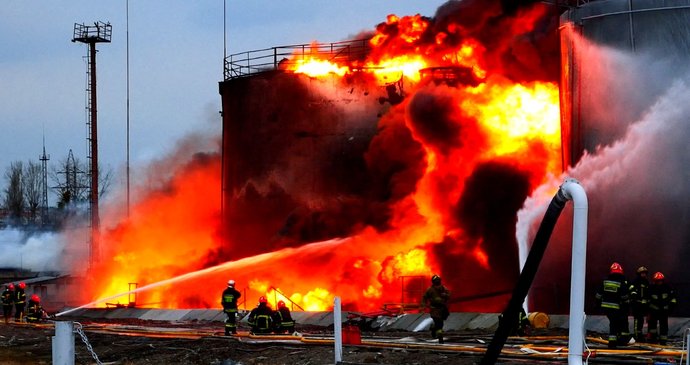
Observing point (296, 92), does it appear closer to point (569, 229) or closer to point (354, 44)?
point (354, 44)

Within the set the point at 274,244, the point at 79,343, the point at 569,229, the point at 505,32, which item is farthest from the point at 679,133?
the point at 274,244

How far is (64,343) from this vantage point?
13.4m

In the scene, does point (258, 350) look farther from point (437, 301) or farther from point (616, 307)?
point (616, 307)

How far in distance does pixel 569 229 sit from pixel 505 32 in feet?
28.9

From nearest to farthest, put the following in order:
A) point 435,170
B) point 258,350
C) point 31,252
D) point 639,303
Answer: point 639,303, point 258,350, point 435,170, point 31,252

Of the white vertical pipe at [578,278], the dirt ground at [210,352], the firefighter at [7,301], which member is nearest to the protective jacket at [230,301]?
the dirt ground at [210,352]

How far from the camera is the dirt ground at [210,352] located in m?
19.0

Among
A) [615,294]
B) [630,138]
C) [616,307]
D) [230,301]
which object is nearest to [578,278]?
[616,307]

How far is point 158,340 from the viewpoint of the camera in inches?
990

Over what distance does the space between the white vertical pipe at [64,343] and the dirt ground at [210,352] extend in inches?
198

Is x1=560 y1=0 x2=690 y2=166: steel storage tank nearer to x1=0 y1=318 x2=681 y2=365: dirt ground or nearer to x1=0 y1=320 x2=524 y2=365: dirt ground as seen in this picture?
x1=0 y1=318 x2=681 y2=365: dirt ground

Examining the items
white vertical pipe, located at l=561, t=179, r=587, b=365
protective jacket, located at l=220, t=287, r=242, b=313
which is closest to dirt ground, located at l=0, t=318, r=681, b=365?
protective jacket, located at l=220, t=287, r=242, b=313

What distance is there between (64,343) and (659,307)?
11731 mm

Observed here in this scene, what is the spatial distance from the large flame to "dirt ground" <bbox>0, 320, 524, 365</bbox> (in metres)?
7.03
